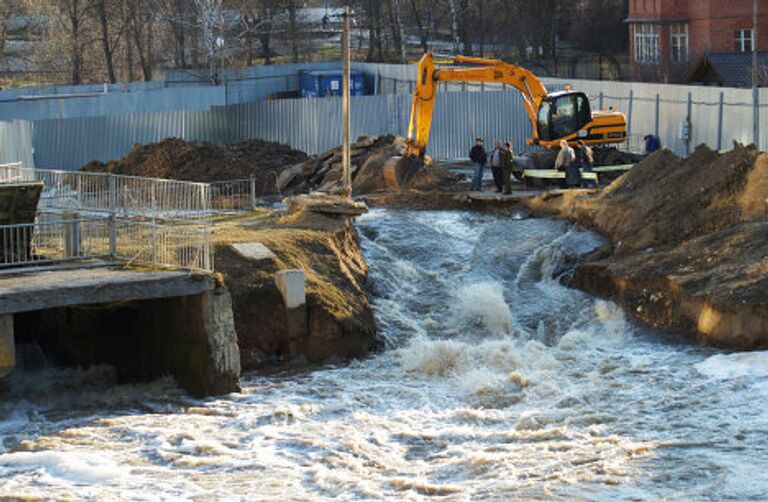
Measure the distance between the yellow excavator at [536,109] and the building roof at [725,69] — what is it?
1850cm

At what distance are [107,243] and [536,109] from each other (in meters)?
17.0

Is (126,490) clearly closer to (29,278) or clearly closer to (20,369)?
(29,278)

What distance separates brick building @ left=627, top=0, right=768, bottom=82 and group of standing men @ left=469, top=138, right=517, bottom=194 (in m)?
25.5

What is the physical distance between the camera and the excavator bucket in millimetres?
35500

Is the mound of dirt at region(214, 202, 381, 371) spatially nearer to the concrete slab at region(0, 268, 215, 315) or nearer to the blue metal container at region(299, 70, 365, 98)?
the concrete slab at region(0, 268, 215, 315)

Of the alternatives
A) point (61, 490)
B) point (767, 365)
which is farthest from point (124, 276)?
point (767, 365)

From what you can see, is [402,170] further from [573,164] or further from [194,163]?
[194,163]

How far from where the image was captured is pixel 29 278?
22016 millimetres

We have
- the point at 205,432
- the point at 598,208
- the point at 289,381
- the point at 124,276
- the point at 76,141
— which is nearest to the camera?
the point at 205,432

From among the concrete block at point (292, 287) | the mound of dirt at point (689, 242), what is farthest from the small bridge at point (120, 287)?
the mound of dirt at point (689, 242)

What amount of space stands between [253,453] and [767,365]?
8734 mm

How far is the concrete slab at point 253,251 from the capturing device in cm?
2517

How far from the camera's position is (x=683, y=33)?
6531 cm

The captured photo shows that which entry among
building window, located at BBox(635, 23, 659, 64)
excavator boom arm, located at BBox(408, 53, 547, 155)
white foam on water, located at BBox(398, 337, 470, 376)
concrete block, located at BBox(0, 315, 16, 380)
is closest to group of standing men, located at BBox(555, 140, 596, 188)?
excavator boom arm, located at BBox(408, 53, 547, 155)
